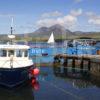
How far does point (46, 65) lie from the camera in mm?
54844

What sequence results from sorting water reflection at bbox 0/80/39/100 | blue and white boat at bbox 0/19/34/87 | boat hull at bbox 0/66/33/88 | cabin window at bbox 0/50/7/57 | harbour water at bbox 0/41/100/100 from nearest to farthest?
water reflection at bbox 0/80/39/100
harbour water at bbox 0/41/100/100
boat hull at bbox 0/66/33/88
blue and white boat at bbox 0/19/34/87
cabin window at bbox 0/50/7/57

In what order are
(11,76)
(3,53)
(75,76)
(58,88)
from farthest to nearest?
(75,76) < (58,88) < (3,53) < (11,76)

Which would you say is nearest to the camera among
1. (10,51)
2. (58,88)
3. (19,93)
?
(19,93)

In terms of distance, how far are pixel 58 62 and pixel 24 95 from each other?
2207 centimetres

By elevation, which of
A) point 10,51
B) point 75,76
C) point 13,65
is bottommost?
point 75,76

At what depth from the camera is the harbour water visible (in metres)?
31.9

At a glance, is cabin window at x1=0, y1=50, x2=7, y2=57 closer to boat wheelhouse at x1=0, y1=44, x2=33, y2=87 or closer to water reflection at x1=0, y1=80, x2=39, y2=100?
boat wheelhouse at x1=0, y1=44, x2=33, y2=87

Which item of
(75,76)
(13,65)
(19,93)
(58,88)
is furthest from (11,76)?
(75,76)

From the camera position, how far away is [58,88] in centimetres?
3588

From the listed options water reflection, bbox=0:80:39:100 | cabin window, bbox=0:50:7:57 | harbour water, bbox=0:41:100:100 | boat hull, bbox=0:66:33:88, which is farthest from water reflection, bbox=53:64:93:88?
cabin window, bbox=0:50:7:57

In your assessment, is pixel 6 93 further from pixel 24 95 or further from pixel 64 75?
pixel 64 75

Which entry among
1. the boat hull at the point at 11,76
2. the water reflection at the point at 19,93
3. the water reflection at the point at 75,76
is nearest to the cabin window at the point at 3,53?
the boat hull at the point at 11,76

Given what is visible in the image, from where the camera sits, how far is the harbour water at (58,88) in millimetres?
31922

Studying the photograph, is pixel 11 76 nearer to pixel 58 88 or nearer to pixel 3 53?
pixel 3 53
